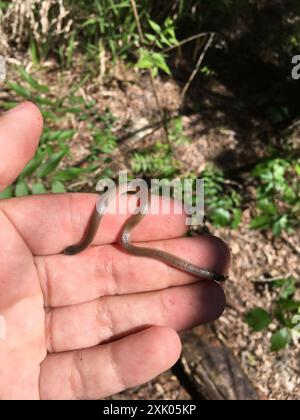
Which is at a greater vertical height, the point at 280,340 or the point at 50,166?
the point at 50,166

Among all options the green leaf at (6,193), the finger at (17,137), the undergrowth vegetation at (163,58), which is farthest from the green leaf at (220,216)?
the finger at (17,137)

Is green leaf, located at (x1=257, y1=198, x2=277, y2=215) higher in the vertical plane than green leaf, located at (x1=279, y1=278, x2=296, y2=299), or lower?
higher

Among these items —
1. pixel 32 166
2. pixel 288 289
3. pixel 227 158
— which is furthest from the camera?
pixel 227 158

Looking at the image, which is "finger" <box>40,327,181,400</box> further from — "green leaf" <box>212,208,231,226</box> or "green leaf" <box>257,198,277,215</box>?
"green leaf" <box>257,198,277,215</box>

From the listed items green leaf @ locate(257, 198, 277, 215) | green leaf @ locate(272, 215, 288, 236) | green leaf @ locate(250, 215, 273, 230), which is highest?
green leaf @ locate(257, 198, 277, 215)

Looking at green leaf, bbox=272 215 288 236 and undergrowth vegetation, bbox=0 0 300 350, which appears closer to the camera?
green leaf, bbox=272 215 288 236

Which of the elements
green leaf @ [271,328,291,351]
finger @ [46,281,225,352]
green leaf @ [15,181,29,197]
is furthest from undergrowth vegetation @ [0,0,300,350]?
finger @ [46,281,225,352]

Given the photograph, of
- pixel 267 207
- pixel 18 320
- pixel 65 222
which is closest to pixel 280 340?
pixel 267 207

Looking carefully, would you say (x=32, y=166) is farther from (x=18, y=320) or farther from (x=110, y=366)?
(x=110, y=366)
